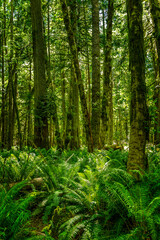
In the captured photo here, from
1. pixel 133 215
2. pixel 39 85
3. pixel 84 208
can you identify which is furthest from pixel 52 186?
pixel 39 85

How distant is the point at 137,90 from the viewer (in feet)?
10.7

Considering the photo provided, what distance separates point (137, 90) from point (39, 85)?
19.2 ft

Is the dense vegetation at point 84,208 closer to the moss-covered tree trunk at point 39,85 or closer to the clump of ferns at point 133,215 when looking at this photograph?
the clump of ferns at point 133,215

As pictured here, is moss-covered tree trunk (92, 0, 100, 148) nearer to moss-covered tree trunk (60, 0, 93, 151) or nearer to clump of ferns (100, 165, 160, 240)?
moss-covered tree trunk (60, 0, 93, 151)

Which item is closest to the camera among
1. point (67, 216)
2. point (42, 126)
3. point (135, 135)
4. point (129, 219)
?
point (129, 219)

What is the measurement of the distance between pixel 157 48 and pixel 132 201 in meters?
3.54

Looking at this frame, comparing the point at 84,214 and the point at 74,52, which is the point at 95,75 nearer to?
the point at 74,52

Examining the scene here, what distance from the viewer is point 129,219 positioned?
256 cm

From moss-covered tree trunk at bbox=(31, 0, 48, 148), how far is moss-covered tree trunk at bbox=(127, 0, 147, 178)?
5211mm

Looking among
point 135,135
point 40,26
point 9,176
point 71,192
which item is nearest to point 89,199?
point 71,192

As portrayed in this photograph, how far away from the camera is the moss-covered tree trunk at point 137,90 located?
10.7ft

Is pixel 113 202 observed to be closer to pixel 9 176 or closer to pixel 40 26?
pixel 9 176

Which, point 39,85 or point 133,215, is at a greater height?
point 39,85

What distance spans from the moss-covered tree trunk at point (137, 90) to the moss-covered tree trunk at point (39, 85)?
17.1ft
